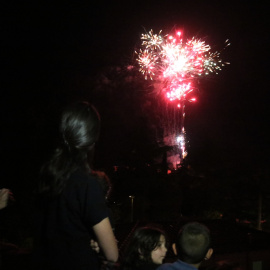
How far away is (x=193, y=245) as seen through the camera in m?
2.06

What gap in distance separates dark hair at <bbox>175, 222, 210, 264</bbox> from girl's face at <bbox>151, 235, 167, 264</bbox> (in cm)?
28

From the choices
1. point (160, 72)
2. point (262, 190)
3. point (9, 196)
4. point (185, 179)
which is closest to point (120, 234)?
point (9, 196)

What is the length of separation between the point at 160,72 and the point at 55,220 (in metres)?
13.3

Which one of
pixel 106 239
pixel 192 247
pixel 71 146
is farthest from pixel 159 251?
pixel 71 146

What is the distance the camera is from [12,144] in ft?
30.2

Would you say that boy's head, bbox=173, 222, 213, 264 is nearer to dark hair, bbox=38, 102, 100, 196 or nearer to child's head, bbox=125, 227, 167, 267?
child's head, bbox=125, 227, 167, 267

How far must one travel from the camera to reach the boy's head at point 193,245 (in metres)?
2.04

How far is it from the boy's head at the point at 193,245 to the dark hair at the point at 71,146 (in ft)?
3.84

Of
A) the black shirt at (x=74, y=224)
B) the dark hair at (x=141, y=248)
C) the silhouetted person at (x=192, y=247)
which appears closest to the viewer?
the black shirt at (x=74, y=224)

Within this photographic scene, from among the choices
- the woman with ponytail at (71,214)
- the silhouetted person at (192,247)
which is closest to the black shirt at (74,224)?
the woman with ponytail at (71,214)

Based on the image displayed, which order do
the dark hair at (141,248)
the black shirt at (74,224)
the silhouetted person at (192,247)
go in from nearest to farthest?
the black shirt at (74,224)
the silhouetted person at (192,247)
the dark hair at (141,248)

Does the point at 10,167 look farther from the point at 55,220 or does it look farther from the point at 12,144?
the point at 55,220

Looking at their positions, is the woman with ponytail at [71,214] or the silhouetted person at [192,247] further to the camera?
the silhouetted person at [192,247]

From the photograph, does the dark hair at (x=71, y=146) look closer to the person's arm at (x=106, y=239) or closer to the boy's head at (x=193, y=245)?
the person's arm at (x=106, y=239)
